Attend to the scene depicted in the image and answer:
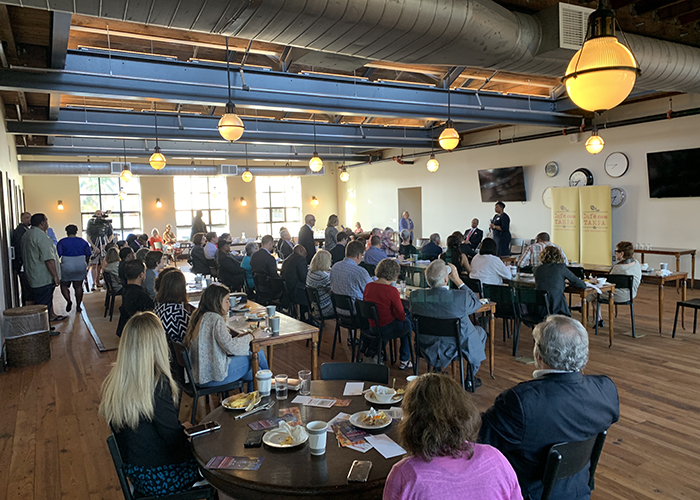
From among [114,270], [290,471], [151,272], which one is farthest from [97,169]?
[290,471]

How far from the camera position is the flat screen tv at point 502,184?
11859 mm

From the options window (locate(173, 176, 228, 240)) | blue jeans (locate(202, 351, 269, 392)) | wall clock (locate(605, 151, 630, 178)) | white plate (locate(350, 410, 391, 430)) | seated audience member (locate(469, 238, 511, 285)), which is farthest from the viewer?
window (locate(173, 176, 228, 240))

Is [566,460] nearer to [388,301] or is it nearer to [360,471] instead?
[360,471]

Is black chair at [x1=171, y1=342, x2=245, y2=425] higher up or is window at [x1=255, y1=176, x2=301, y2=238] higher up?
window at [x1=255, y1=176, x2=301, y2=238]

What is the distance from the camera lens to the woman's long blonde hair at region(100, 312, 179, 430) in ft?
7.00

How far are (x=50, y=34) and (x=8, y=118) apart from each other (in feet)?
17.4

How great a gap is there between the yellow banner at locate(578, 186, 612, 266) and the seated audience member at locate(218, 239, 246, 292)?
706 cm

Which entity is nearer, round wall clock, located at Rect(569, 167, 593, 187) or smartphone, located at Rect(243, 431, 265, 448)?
smartphone, located at Rect(243, 431, 265, 448)

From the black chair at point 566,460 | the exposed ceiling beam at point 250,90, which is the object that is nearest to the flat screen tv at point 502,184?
the exposed ceiling beam at point 250,90

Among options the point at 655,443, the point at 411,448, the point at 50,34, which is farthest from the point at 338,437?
the point at 50,34

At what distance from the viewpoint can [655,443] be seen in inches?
134

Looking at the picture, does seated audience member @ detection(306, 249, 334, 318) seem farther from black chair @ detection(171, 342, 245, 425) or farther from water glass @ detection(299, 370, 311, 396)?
water glass @ detection(299, 370, 311, 396)

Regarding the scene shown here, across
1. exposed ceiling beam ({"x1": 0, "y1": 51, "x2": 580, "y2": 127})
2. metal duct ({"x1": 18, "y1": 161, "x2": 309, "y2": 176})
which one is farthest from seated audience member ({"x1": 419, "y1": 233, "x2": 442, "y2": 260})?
metal duct ({"x1": 18, "y1": 161, "x2": 309, "y2": 176})

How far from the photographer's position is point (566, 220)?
10.6 m
